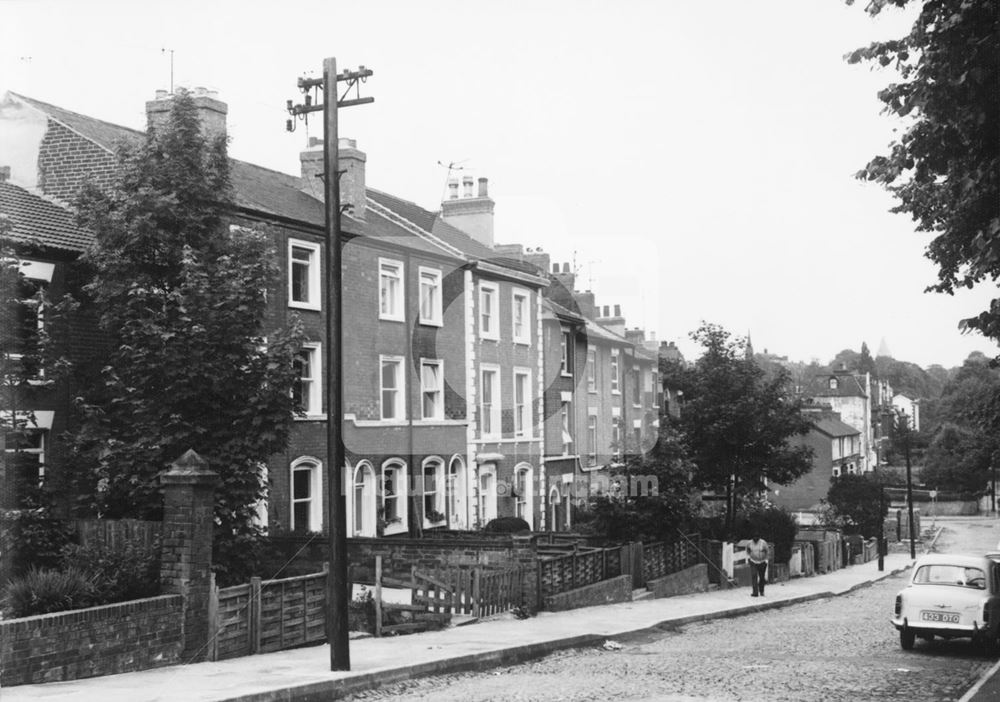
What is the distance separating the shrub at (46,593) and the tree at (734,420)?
99.6 feet

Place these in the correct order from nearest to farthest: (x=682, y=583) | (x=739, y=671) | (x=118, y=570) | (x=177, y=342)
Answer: (x=118, y=570) → (x=739, y=671) → (x=177, y=342) → (x=682, y=583)

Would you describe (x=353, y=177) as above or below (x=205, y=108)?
below

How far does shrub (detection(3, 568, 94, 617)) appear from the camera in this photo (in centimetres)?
1326

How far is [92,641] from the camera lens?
519 inches

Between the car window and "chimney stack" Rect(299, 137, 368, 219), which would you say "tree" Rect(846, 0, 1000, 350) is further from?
"chimney stack" Rect(299, 137, 368, 219)

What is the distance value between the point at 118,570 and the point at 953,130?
39.4 ft

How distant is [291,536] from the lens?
26.8 metres

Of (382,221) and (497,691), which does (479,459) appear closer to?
(382,221)

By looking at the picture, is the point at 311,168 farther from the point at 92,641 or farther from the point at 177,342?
the point at 92,641

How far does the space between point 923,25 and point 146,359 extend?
554 inches

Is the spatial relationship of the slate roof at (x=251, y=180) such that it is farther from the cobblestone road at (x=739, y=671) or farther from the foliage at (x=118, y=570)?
the cobblestone road at (x=739, y=671)

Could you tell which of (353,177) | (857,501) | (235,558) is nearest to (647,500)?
(353,177)

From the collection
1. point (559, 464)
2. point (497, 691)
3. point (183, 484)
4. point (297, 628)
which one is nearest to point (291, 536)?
point (297, 628)

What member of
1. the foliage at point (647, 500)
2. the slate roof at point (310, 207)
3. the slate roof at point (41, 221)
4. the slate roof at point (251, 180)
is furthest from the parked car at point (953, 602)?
the slate roof at point (41, 221)
